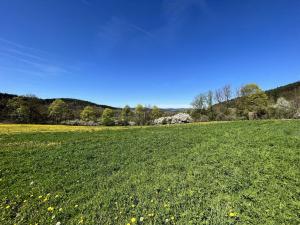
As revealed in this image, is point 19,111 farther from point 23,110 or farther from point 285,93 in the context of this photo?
point 285,93

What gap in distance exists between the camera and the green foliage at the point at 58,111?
267 feet

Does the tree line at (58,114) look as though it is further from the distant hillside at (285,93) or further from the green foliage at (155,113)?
the distant hillside at (285,93)

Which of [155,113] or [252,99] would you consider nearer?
[252,99]

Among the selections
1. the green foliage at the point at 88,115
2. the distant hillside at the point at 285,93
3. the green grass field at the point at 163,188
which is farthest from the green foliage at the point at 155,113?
the green grass field at the point at 163,188

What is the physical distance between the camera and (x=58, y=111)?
3236 inches

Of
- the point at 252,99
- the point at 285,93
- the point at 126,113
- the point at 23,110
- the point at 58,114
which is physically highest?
the point at 285,93

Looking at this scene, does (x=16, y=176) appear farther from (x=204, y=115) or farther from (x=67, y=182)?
(x=204, y=115)

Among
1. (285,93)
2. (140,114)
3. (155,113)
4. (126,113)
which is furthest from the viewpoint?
(285,93)

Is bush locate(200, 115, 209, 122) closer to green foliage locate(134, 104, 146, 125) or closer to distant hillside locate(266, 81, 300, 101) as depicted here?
distant hillside locate(266, 81, 300, 101)

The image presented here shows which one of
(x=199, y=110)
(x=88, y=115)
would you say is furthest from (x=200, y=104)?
(x=88, y=115)

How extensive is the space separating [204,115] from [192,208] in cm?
7580

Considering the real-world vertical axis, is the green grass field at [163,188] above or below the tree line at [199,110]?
below

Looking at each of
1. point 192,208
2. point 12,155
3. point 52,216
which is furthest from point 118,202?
point 12,155

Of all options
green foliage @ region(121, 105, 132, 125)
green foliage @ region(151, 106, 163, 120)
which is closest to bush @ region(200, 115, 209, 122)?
green foliage @ region(151, 106, 163, 120)
